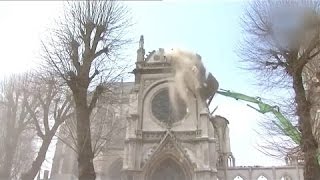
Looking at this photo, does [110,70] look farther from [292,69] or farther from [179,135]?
[179,135]

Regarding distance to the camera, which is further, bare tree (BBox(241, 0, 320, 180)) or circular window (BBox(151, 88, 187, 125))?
circular window (BBox(151, 88, 187, 125))

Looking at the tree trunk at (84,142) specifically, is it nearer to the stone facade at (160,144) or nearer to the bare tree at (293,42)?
the bare tree at (293,42)

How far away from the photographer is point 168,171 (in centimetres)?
2675

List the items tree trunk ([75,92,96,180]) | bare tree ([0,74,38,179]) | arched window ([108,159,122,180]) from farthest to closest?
arched window ([108,159,122,180]), bare tree ([0,74,38,179]), tree trunk ([75,92,96,180])

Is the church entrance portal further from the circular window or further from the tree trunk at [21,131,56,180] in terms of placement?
the tree trunk at [21,131,56,180]

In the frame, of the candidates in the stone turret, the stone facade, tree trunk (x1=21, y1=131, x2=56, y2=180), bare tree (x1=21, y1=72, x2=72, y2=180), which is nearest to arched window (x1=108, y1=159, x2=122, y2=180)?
the stone facade

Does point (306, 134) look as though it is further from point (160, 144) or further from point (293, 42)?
point (160, 144)

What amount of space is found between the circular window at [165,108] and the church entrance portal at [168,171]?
10.3 ft

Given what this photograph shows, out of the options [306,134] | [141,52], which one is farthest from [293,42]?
[141,52]

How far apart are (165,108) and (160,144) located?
129 inches

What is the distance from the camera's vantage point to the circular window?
28406 mm

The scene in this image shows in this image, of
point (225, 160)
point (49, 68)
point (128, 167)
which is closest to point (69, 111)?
point (49, 68)

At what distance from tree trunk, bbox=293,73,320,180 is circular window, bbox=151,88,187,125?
16654mm

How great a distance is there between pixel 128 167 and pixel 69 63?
13881mm
